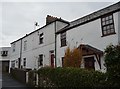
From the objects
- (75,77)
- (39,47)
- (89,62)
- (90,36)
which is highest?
(90,36)

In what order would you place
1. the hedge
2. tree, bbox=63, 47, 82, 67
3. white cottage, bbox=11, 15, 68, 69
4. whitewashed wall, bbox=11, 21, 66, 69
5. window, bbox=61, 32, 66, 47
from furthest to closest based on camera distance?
whitewashed wall, bbox=11, 21, 66, 69 < white cottage, bbox=11, 15, 68, 69 < window, bbox=61, 32, 66, 47 < tree, bbox=63, 47, 82, 67 < the hedge

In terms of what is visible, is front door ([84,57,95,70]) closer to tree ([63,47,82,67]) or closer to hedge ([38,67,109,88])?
tree ([63,47,82,67])

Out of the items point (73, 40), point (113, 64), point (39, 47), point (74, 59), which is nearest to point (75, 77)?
point (113, 64)

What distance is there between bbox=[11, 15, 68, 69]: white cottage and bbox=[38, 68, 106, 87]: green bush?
10.4 metres

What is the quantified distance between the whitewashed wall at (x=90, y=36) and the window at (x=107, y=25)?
0.36 metres

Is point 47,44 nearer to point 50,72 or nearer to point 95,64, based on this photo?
point 95,64

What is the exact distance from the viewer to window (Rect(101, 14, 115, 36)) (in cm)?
1600

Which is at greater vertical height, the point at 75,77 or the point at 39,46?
the point at 39,46

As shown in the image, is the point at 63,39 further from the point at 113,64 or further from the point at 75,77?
the point at 113,64

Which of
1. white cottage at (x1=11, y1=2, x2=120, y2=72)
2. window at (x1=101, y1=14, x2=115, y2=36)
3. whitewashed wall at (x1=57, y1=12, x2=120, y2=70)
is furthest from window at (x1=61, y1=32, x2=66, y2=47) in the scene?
window at (x1=101, y1=14, x2=115, y2=36)

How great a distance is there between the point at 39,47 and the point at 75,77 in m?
17.3

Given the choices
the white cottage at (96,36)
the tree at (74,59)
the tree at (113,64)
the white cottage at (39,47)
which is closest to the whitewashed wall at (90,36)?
the white cottage at (96,36)

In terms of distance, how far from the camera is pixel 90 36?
17844 mm

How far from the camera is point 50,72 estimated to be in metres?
13.0
